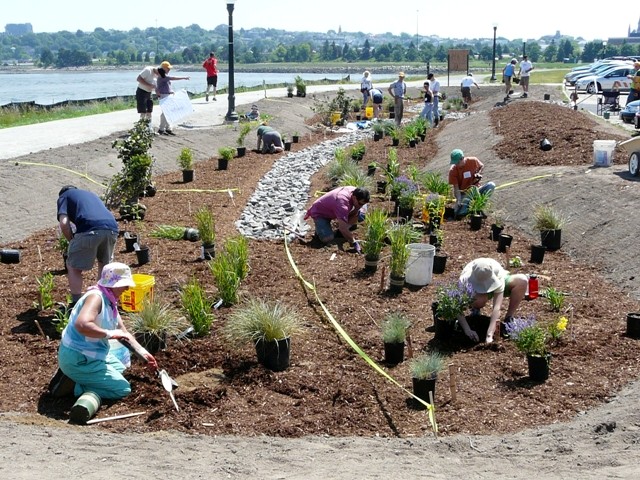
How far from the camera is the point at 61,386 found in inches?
258

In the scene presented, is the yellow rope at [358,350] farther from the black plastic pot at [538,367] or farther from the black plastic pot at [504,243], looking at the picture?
the black plastic pot at [504,243]

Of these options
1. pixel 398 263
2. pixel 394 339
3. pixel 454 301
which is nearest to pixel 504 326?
pixel 454 301

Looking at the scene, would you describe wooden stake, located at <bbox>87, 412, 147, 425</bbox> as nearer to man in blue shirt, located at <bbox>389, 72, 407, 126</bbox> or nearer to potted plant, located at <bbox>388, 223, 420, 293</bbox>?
potted plant, located at <bbox>388, 223, 420, 293</bbox>

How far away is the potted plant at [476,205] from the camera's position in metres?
12.1

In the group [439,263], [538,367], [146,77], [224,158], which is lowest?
[538,367]

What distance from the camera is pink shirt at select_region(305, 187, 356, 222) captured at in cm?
1091

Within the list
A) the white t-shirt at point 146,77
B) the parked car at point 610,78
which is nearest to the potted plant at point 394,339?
the white t-shirt at point 146,77

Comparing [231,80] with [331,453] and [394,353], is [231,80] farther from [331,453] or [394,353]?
[331,453]

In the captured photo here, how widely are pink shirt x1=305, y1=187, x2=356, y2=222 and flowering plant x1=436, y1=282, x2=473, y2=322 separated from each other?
3.43 meters

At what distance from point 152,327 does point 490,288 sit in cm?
311

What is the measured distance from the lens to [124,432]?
600cm

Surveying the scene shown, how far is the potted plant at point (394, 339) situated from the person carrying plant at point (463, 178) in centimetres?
560

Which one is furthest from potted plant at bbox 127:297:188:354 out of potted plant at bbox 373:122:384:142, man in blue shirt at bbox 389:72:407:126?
man in blue shirt at bbox 389:72:407:126

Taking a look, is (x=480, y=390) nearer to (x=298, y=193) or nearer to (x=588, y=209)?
(x=588, y=209)
